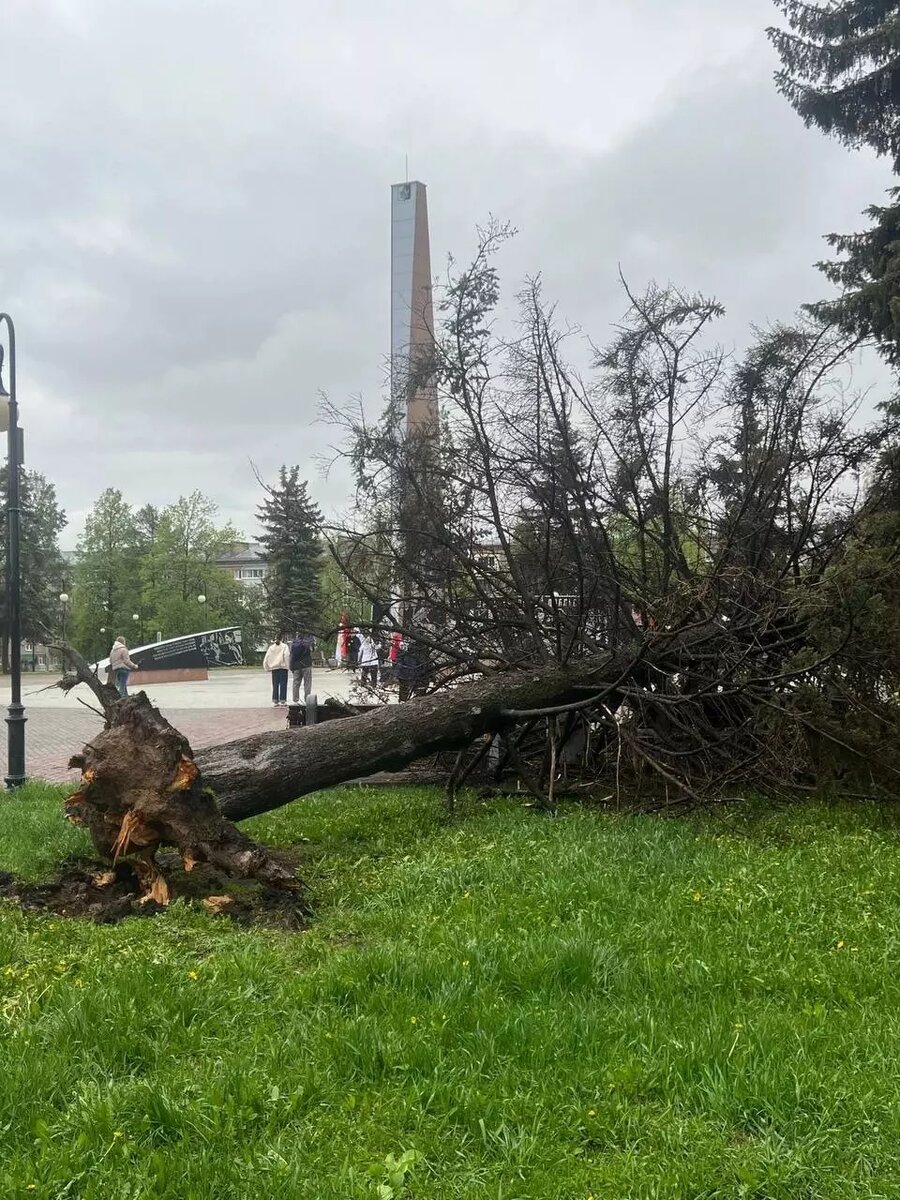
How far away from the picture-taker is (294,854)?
18.7 feet

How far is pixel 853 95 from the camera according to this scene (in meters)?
10.4

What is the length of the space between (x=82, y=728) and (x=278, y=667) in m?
3.85

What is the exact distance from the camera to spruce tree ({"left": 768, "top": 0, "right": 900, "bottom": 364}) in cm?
995

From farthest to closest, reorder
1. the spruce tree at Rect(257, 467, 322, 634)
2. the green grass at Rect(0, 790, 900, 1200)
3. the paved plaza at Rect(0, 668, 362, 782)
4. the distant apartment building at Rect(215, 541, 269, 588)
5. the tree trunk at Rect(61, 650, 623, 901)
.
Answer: the distant apartment building at Rect(215, 541, 269, 588) → the paved plaza at Rect(0, 668, 362, 782) → the spruce tree at Rect(257, 467, 322, 634) → the tree trunk at Rect(61, 650, 623, 901) → the green grass at Rect(0, 790, 900, 1200)

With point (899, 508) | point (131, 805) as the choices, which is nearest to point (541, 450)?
point (899, 508)

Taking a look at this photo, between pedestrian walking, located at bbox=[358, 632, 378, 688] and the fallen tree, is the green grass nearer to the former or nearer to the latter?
the fallen tree

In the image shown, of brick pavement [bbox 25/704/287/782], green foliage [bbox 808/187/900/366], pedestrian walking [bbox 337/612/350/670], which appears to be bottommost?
brick pavement [bbox 25/704/287/782]

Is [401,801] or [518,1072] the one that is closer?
[518,1072]

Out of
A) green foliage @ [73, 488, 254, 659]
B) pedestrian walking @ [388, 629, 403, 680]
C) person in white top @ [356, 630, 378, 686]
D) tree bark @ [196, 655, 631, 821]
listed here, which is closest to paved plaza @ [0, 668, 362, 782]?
person in white top @ [356, 630, 378, 686]

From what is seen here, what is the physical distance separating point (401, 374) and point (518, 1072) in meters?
6.73

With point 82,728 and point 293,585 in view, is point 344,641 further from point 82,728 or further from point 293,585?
point 82,728

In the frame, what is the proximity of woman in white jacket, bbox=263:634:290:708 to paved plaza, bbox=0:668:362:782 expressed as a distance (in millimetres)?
368

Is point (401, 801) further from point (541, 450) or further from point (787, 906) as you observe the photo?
point (787, 906)

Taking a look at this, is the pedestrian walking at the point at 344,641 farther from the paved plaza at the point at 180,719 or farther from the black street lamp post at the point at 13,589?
the black street lamp post at the point at 13,589
